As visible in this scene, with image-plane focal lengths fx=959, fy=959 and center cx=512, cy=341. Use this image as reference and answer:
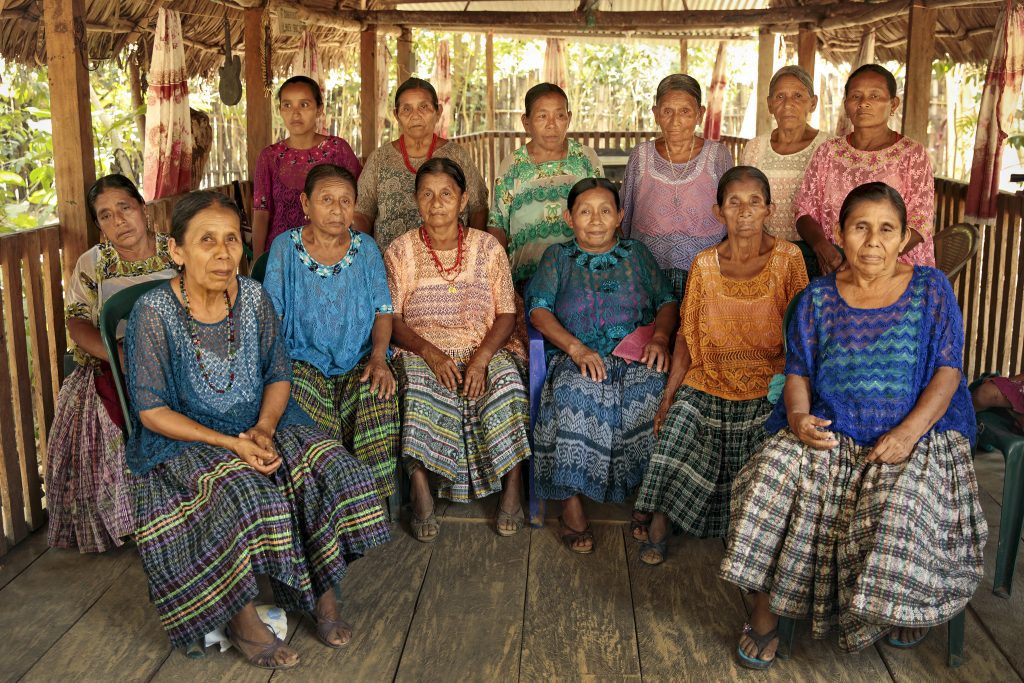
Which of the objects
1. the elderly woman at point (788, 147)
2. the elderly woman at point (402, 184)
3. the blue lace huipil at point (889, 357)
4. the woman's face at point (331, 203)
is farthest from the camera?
the elderly woman at point (402, 184)

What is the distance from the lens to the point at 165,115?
5.25 metres

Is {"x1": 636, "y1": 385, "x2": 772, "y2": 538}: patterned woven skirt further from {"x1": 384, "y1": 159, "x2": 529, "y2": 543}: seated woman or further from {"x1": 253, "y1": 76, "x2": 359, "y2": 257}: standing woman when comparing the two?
{"x1": 253, "y1": 76, "x2": 359, "y2": 257}: standing woman

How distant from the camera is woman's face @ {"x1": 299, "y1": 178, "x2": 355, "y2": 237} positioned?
130 inches

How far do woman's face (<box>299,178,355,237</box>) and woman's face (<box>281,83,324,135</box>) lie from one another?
3.46 feet

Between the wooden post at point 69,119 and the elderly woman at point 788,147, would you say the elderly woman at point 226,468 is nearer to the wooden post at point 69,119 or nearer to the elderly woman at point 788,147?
the wooden post at point 69,119

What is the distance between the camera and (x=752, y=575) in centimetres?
254

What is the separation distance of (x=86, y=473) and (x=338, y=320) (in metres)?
0.97

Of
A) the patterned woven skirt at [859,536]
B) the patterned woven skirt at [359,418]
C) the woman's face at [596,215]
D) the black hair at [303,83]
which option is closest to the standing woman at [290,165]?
the black hair at [303,83]

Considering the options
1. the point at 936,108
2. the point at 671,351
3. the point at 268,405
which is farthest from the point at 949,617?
the point at 936,108

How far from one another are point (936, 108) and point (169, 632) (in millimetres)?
10451

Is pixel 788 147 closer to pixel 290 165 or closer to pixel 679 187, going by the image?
pixel 679 187

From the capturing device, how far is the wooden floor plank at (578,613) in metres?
2.53

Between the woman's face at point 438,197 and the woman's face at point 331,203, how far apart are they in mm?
270

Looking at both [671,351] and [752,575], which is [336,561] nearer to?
[752,575]
